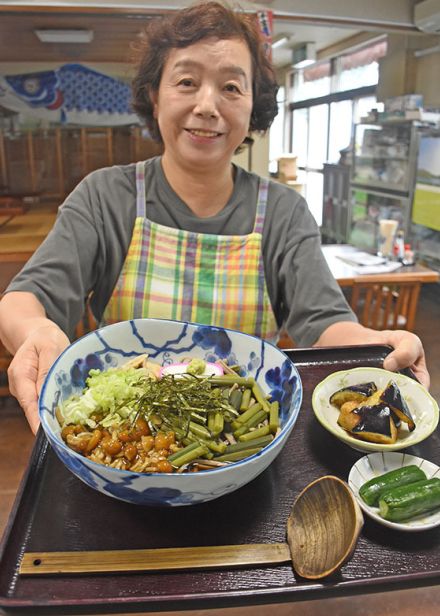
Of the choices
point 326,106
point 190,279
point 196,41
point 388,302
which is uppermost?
point 326,106

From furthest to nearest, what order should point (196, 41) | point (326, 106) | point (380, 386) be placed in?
point (326, 106), point (196, 41), point (380, 386)

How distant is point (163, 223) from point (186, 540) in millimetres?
1015

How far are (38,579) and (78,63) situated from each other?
4714mm

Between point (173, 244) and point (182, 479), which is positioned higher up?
point (173, 244)

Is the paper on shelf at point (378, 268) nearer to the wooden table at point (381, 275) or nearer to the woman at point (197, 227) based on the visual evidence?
the wooden table at point (381, 275)

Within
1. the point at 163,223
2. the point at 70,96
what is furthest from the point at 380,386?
the point at 70,96

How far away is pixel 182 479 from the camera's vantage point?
65cm

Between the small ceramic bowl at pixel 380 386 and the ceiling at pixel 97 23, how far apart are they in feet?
12.4

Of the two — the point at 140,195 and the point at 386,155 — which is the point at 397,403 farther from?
the point at 386,155

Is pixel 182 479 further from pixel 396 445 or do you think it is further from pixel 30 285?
pixel 30 285

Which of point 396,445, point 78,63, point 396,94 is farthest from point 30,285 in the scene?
point 396,94

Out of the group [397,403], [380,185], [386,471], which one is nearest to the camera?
[386,471]

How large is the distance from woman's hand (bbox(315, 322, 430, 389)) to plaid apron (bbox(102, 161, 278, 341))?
0.79 feet

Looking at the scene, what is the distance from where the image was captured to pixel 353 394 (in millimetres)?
1013
